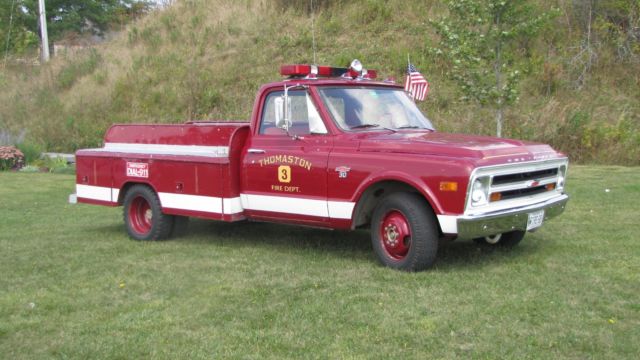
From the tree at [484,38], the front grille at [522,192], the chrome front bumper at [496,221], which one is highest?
the tree at [484,38]

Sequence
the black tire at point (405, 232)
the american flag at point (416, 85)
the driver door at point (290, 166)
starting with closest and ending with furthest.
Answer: the black tire at point (405, 232) < the driver door at point (290, 166) < the american flag at point (416, 85)

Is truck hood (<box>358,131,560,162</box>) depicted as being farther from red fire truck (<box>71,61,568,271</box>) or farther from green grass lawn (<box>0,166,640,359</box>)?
green grass lawn (<box>0,166,640,359</box>)

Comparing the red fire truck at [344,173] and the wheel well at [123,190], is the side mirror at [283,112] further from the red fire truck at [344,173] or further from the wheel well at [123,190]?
the wheel well at [123,190]

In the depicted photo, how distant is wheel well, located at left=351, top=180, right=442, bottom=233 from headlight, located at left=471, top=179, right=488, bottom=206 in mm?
499

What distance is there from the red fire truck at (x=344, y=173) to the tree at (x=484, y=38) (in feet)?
22.4

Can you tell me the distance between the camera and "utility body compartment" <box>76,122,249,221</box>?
7.73m

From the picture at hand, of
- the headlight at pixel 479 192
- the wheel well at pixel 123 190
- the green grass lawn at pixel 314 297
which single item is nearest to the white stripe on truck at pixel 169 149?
the wheel well at pixel 123 190

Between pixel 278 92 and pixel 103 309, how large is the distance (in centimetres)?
314

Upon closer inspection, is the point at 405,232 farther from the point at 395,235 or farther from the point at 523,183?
the point at 523,183

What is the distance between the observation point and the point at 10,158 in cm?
1861

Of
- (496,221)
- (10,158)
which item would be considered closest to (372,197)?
(496,221)

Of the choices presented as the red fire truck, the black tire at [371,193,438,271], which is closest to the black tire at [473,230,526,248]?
the red fire truck

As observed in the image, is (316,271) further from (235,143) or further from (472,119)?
(472,119)

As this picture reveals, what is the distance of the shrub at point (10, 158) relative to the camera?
60.8ft
